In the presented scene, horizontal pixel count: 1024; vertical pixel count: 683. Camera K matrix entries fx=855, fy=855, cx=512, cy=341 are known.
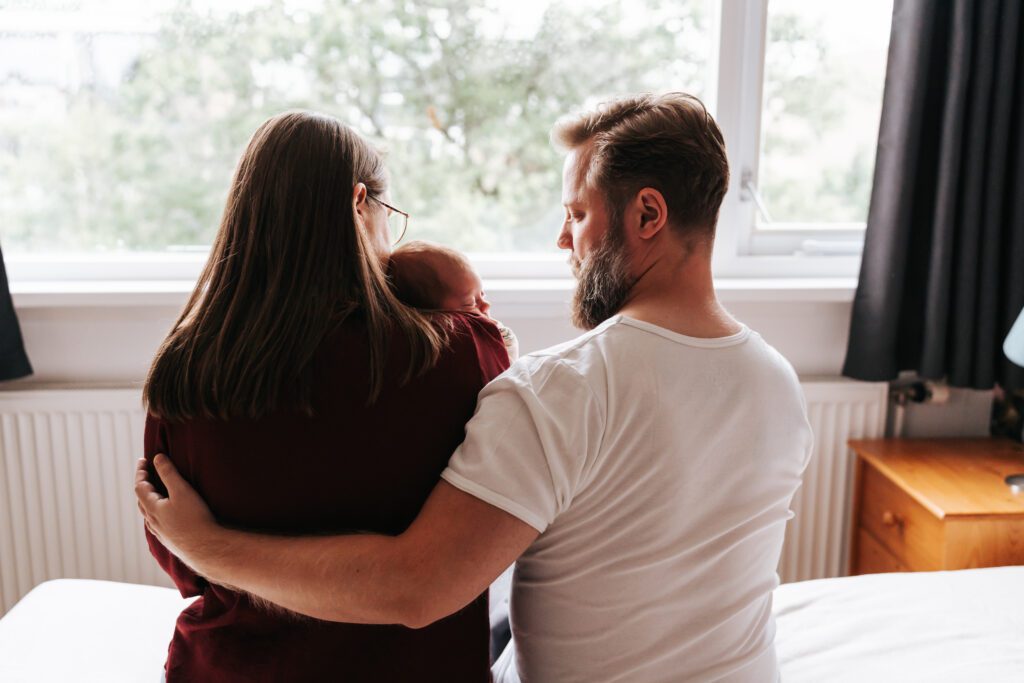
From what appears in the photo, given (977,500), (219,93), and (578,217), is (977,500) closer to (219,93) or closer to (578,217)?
(578,217)

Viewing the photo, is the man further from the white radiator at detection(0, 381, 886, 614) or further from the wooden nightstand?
the white radiator at detection(0, 381, 886, 614)

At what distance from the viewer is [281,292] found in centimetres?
100

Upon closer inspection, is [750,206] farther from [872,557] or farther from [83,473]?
[83,473]

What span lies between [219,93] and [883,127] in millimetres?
1744

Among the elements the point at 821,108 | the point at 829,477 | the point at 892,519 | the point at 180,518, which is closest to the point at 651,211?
the point at 180,518

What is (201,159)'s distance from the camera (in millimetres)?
2336

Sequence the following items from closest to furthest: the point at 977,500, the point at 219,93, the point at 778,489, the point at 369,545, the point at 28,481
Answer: the point at 369,545 → the point at 778,489 → the point at 977,500 → the point at 28,481 → the point at 219,93

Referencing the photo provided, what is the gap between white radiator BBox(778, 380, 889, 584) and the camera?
2.29 metres

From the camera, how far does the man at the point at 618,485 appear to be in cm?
95

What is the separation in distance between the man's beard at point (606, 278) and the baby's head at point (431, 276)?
18 cm

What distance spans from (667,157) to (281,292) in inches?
19.9

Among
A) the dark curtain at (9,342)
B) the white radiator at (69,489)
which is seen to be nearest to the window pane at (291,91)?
the dark curtain at (9,342)

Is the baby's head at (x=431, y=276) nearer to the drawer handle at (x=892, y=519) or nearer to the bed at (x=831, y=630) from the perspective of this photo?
the bed at (x=831, y=630)

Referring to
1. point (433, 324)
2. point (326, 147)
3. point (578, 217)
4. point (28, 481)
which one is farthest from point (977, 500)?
point (28, 481)
